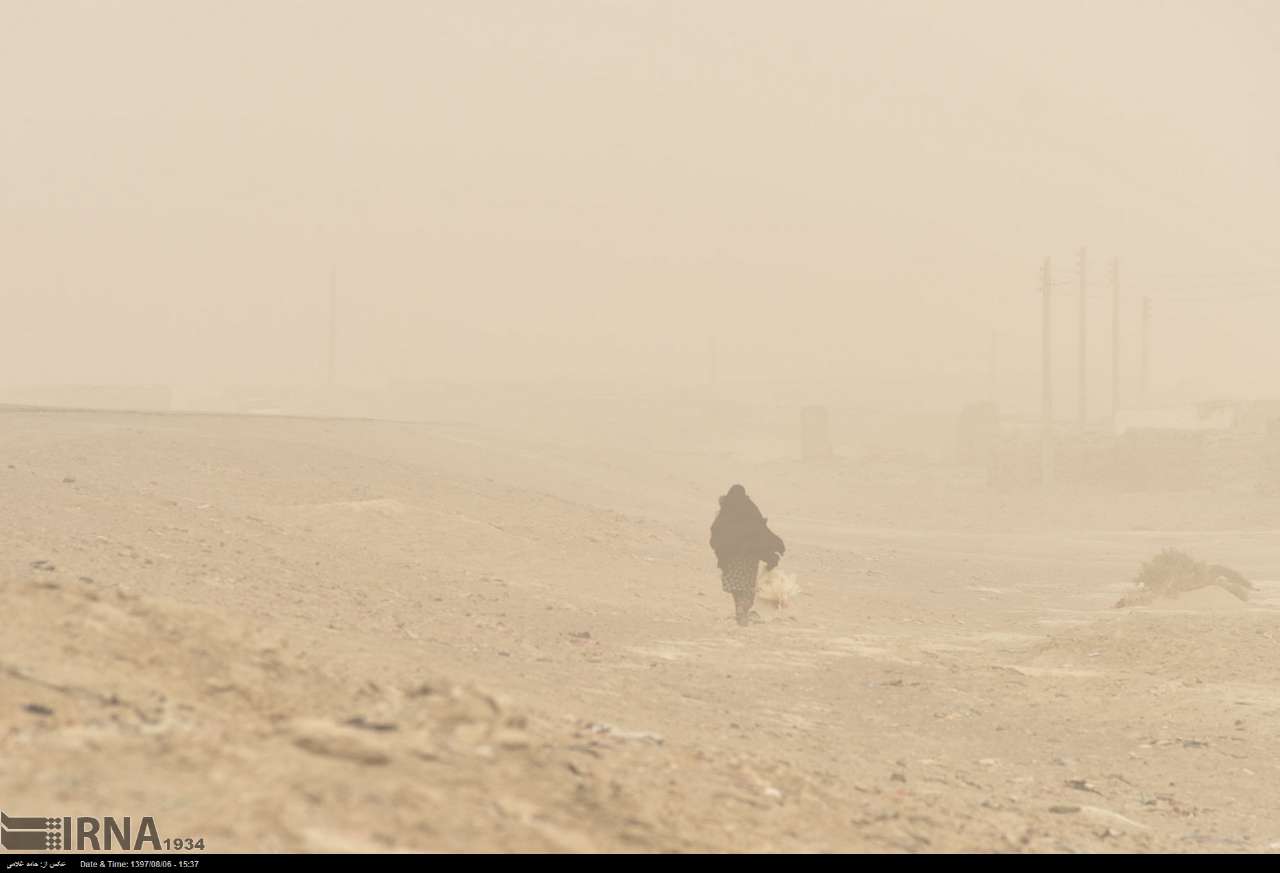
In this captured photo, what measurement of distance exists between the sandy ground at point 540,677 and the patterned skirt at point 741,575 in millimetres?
492

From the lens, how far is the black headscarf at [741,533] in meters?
15.5

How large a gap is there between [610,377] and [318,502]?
330ft

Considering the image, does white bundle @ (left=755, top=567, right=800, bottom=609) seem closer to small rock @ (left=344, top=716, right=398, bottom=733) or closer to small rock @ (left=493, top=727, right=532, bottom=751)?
small rock @ (left=493, top=727, right=532, bottom=751)

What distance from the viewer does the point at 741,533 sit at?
51.2 feet

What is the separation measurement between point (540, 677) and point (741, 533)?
18.5 feet

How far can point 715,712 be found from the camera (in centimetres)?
1002

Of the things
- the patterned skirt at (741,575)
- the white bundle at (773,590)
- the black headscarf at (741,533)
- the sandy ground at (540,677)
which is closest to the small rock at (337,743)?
the sandy ground at (540,677)

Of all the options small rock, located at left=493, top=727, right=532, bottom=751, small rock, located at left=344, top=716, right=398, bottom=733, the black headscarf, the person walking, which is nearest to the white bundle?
the person walking

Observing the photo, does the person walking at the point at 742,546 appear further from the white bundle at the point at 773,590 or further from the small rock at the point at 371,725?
the small rock at the point at 371,725

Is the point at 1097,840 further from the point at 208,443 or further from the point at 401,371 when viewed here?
the point at 401,371

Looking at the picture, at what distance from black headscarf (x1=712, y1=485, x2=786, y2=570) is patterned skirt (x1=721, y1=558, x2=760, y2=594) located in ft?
0.25

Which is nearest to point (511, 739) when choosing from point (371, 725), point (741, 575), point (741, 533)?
point (371, 725)
